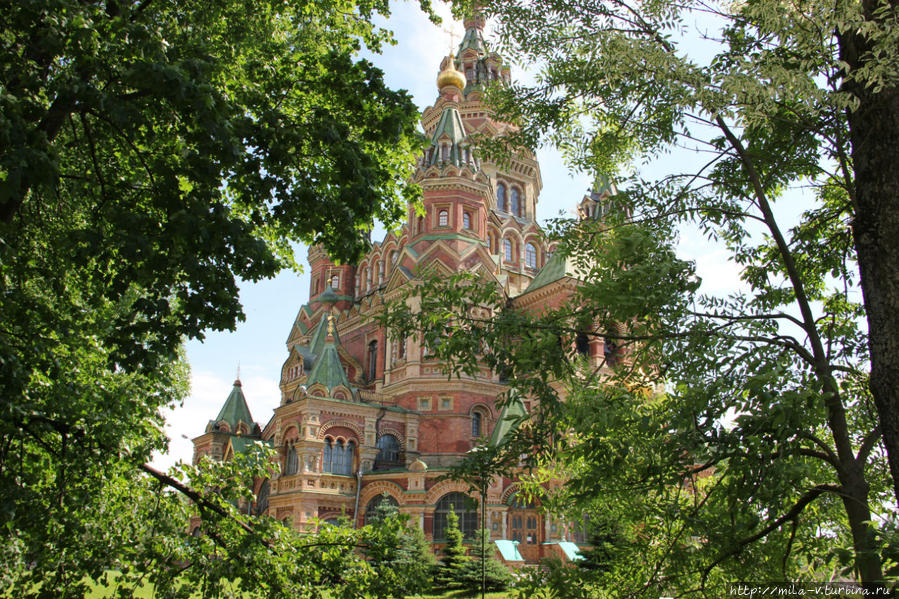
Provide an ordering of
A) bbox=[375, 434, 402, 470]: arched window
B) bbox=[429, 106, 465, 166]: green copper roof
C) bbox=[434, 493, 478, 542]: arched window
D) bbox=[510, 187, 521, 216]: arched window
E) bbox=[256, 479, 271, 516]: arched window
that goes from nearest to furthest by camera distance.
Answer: bbox=[434, 493, 478, 542]: arched window → bbox=[375, 434, 402, 470]: arched window → bbox=[256, 479, 271, 516]: arched window → bbox=[429, 106, 465, 166]: green copper roof → bbox=[510, 187, 521, 216]: arched window

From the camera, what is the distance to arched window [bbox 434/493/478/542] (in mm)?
26422

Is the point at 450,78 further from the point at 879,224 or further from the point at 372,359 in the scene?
the point at 879,224

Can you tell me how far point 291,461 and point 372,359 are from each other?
802cm

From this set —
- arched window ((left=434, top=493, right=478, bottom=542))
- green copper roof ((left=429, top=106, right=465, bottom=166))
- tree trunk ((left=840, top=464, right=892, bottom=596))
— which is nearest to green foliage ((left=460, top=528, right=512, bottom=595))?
arched window ((left=434, top=493, right=478, bottom=542))

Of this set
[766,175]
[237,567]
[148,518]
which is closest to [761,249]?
[766,175]

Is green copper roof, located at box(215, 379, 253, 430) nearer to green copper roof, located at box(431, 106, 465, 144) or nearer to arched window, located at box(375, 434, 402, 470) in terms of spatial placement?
arched window, located at box(375, 434, 402, 470)

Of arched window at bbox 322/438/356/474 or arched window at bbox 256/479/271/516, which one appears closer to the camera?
arched window at bbox 322/438/356/474

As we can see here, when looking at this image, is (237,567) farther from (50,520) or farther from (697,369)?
(697,369)

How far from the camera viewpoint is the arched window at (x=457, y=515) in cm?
2642

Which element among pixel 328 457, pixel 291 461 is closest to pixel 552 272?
pixel 328 457

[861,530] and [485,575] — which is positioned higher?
[861,530]

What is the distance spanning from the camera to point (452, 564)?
839 inches

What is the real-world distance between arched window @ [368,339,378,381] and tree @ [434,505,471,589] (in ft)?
45.4

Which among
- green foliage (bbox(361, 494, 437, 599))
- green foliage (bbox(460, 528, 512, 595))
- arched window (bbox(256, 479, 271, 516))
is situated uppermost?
arched window (bbox(256, 479, 271, 516))
